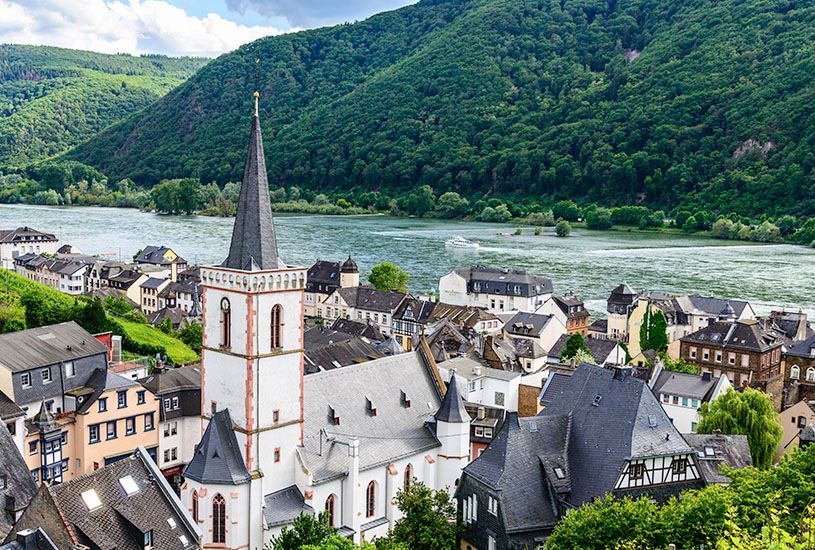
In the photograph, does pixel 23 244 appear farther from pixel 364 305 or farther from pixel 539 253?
pixel 539 253

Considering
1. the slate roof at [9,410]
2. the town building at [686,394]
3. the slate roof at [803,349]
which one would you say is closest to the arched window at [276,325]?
the slate roof at [9,410]

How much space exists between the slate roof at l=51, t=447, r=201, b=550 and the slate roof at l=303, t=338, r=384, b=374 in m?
24.1

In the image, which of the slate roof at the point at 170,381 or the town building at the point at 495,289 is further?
the town building at the point at 495,289

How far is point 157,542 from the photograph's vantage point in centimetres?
2394

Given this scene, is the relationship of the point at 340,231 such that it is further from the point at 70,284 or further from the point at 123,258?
the point at 70,284

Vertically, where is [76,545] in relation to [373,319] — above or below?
above

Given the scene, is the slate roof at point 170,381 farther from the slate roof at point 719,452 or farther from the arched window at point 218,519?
the slate roof at point 719,452

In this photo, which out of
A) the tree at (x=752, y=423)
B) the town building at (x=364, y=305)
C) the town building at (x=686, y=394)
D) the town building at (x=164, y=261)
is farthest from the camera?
the town building at (x=164, y=261)

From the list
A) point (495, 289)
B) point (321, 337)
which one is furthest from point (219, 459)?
point (495, 289)

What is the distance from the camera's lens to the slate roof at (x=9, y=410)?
33719 millimetres

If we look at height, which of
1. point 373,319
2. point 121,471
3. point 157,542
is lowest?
point 373,319

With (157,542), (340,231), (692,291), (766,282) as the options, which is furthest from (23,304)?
(340,231)

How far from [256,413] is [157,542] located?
6.05 meters

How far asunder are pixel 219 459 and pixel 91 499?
18.6 ft
